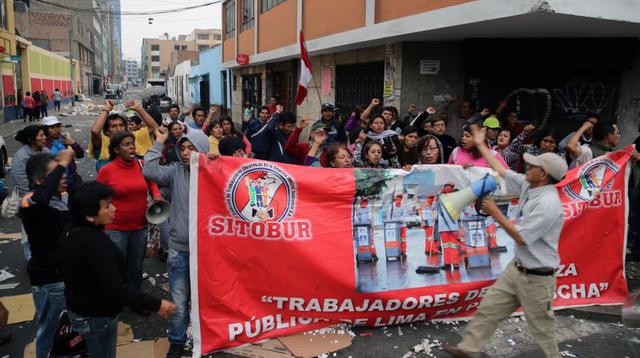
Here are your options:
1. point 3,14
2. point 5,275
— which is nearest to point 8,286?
point 5,275

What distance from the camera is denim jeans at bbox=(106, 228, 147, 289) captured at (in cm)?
448

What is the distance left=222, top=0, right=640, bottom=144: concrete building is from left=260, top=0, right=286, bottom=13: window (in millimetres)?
6246

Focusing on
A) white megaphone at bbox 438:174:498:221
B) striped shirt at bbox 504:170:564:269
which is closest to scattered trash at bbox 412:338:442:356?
striped shirt at bbox 504:170:564:269

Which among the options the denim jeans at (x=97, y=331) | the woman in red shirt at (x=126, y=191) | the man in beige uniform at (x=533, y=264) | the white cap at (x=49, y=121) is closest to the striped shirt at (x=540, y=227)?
the man in beige uniform at (x=533, y=264)

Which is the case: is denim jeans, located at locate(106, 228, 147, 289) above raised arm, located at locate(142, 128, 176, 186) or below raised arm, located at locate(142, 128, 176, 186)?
below

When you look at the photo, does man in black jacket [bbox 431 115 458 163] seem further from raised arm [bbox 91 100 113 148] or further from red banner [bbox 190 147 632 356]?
raised arm [bbox 91 100 113 148]

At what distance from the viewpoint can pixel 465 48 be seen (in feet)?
29.7

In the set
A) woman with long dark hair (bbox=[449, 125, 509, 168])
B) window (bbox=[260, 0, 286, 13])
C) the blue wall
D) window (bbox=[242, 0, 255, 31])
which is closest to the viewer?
woman with long dark hair (bbox=[449, 125, 509, 168])

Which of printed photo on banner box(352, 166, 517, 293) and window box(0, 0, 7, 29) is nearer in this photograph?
printed photo on banner box(352, 166, 517, 293)

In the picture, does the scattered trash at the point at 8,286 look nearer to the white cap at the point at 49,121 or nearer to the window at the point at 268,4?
the white cap at the point at 49,121

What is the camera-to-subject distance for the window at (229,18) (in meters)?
24.9

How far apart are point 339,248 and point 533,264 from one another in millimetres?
1639

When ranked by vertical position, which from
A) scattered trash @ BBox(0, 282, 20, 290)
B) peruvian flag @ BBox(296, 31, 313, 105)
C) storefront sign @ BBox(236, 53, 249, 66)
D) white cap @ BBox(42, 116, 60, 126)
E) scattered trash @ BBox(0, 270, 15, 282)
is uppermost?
storefront sign @ BBox(236, 53, 249, 66)

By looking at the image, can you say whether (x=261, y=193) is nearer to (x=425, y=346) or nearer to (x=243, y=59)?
(x=425, y=346)
